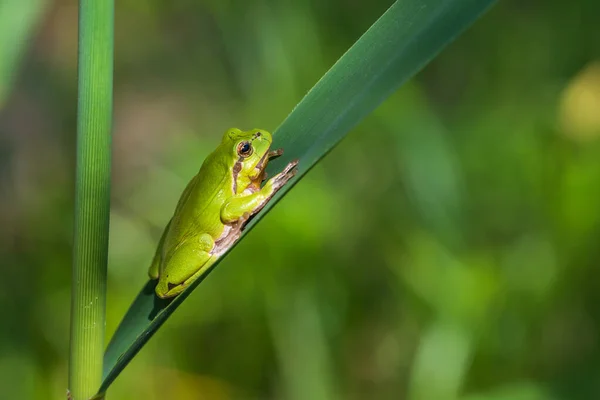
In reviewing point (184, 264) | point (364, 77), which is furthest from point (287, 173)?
point (184, 264)

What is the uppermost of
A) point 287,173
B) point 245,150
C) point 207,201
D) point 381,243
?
point 287,173

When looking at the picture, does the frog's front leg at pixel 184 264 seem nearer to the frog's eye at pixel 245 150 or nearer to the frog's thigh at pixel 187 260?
the frog's thigh at pixel 187 260

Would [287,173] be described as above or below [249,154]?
above

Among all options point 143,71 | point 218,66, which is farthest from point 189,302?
point 143,71

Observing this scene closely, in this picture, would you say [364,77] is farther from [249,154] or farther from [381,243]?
[381,243]

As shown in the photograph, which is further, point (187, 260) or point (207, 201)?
point (207, 201)

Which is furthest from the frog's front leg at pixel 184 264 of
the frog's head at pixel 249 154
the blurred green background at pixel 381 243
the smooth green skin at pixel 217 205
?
the blurred green background at pixel 381 243

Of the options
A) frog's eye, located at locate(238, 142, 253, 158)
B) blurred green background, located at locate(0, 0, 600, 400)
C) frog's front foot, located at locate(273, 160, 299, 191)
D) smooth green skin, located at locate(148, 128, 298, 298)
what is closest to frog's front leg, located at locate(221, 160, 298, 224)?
smooth green skin, located at locate(148, 128, 298, 298)
